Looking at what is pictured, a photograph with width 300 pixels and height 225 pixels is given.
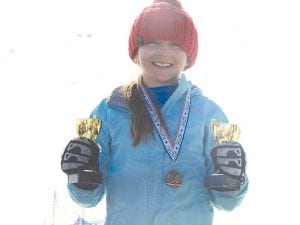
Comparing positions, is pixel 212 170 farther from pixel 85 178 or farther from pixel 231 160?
pixel 85 178

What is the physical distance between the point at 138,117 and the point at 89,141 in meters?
0.38

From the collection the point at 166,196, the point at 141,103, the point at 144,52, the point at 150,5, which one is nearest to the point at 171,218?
the point at 166,196

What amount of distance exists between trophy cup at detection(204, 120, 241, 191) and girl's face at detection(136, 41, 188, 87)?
46 cm

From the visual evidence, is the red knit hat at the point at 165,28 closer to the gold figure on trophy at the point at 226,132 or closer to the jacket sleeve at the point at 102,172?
the jacket sleeve at the point at 102,172

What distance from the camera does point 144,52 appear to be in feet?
12.5

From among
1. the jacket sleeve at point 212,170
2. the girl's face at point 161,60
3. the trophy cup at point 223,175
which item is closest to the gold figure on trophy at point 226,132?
the trophy cup at point 223,175

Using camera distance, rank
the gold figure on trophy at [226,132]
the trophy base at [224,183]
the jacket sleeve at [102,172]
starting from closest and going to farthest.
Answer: the trophy base at [224,183] → the gold figure on trophy at [226,132] → the jacket sleeve at [102,172]

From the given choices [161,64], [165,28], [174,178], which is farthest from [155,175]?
[165,28]

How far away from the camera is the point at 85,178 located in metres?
3.39

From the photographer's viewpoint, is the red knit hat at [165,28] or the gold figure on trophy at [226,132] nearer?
the gold figure on trophy at [226,132]

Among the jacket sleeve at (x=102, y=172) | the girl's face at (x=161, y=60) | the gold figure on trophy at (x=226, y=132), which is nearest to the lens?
the gold figure on trophy at (x=226, y=132)

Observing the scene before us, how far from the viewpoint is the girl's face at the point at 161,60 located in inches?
148

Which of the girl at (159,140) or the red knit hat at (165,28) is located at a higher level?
the red knit hat at (165,28)

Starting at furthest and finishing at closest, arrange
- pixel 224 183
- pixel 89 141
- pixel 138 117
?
1. pixel 138 117
2. pixel 89 141
3. pixel 224 183
